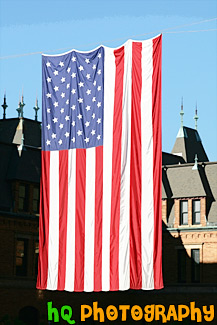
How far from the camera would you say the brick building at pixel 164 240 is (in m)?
47.8

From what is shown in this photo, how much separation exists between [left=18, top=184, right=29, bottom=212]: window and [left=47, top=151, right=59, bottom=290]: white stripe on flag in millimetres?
22910

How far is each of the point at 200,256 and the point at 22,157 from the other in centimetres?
1393

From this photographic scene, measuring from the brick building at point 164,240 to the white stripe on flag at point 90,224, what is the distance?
2238 centimetres

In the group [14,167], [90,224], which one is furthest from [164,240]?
[90,224]

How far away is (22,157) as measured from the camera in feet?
164

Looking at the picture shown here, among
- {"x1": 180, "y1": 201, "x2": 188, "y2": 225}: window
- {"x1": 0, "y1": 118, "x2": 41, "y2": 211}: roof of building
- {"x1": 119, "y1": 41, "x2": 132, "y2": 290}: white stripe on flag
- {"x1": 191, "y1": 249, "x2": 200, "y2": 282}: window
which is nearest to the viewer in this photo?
{"x1": 119, "y1": 41, "x2": 132, "y2": 290}: white stripe on flag

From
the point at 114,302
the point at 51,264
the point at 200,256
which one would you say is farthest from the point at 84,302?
the point at 51,264

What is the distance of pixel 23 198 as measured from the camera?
49.5 meters

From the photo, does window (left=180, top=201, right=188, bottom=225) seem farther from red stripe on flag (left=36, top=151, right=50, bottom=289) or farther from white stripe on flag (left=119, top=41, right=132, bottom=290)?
white stripe on flag (left=119, top=41, right=132, bottom=290)

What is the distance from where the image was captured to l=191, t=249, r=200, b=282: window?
172ft

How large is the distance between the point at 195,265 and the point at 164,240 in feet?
10.1

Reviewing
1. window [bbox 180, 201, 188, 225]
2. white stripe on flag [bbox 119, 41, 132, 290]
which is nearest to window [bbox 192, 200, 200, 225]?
window [bbox 180, 201, 188, 225]

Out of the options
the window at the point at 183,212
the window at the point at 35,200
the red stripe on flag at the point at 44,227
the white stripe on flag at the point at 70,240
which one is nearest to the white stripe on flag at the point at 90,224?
the white stripe on flag at the point at 70,240

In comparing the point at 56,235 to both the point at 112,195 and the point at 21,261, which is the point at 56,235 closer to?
the point at 112,195
